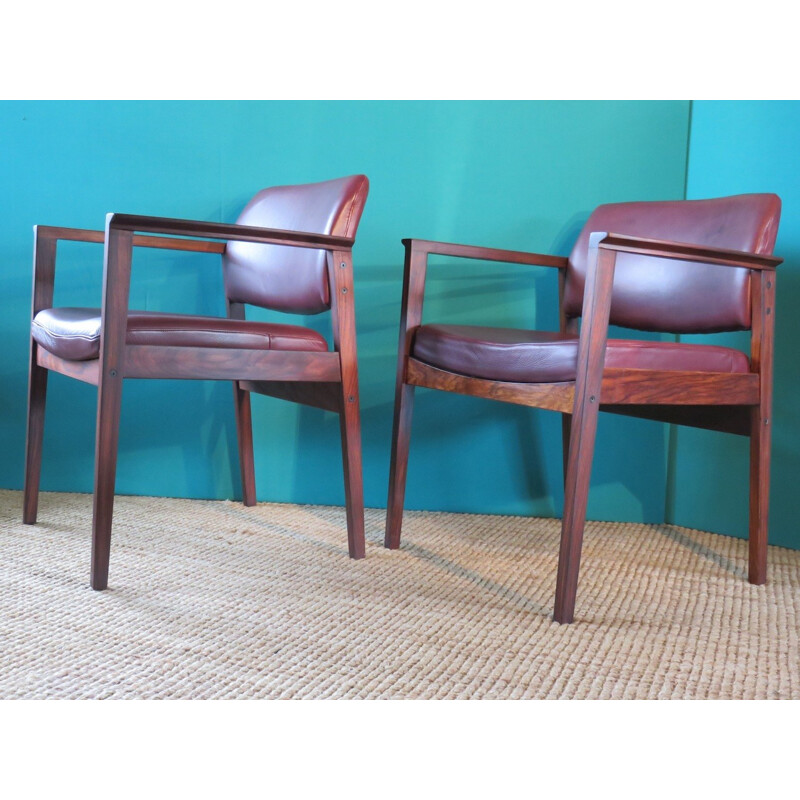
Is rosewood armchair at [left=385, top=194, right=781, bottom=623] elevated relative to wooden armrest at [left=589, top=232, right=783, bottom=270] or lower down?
lower down

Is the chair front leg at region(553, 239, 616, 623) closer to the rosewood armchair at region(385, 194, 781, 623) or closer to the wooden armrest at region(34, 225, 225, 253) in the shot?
the rosewood armchair at region(385, 194, 781, 623)

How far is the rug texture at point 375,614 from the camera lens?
3.76 feet

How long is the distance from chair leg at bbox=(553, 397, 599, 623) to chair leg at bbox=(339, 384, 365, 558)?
0.49m

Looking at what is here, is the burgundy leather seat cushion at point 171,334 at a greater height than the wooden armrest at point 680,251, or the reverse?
the wooden armrest at point 680,251

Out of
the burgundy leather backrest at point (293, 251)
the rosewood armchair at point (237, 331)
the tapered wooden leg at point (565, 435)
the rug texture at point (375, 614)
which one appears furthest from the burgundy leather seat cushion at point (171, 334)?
the tapered wooden leg at point (565, 435)

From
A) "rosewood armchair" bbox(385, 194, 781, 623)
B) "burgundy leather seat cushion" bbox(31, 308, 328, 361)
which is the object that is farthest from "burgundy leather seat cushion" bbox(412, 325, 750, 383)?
"burgundy leather seat cushion" bbox(31, 308, 328, 361)

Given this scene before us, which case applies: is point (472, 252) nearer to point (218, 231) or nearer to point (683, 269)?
point (683, 269)

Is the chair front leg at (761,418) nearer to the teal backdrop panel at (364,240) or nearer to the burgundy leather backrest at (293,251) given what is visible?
the teal backdrop panel at (364,240)

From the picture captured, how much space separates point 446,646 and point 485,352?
0.53 meters

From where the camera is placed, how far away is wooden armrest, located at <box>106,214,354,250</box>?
1429 millimetres

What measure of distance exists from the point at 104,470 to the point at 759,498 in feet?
4.04

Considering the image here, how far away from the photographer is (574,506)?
4.58 feet

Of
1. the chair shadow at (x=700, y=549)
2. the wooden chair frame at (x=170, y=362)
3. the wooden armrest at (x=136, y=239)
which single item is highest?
the wooden armrest at (x=136, y=239)

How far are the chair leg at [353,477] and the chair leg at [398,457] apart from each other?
0.10m
